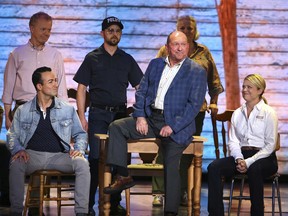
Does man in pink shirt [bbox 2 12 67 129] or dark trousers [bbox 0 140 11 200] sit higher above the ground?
man in pink shirt [bbox 2 12 67 129]

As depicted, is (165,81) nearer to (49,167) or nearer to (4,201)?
Answer: (49,167)

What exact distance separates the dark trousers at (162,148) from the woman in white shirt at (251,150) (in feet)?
1.43

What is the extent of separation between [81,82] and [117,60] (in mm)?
343

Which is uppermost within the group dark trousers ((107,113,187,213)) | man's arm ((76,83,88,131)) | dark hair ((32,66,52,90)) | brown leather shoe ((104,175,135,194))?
dark hair ((32,66,52,90))

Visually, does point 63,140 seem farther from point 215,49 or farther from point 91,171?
point 215,49

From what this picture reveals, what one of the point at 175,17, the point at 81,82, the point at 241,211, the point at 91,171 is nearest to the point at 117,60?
the point at 81,82

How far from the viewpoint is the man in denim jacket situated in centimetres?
654

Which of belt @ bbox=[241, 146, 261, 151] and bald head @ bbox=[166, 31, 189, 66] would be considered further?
belt @ bbox=[241, 146, 261, 151]

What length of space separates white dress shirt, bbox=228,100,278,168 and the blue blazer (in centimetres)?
51

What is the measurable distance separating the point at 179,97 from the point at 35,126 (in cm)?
110

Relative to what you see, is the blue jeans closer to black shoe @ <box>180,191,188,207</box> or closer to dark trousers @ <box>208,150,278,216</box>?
dark trousers @ <box>208,150,278,216</box>

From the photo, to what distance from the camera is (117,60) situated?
23.7ft

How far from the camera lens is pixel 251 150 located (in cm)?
687

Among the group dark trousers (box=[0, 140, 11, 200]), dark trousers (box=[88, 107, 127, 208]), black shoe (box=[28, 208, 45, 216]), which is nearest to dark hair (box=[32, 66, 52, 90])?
dark trousers (box=[88, 107, 127, 208])
